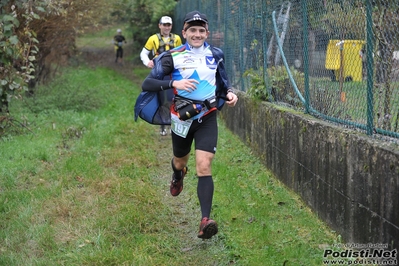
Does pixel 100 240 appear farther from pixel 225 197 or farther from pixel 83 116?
pixel 83 116

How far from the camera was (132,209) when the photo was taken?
586 centimetres

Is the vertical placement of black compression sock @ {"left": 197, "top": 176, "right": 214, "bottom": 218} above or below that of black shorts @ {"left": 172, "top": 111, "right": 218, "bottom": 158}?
below

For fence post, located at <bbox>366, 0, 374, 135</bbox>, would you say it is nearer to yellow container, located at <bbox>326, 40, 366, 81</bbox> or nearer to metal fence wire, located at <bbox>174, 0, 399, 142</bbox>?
metal fence wire, located at <bbox>174, 0, 399, 142</bbox>

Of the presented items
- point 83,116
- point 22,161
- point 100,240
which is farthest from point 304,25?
point 83,116

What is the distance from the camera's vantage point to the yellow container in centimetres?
508

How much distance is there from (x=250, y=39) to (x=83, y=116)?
4.40m

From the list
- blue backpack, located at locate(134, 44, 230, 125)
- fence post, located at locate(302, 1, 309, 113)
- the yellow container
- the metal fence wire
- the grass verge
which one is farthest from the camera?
fence post, located at locate(302, 1, 309, 113)

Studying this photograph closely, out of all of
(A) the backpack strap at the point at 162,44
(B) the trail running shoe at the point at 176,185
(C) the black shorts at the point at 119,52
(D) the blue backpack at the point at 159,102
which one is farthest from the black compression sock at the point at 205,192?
(C) the black shorts at the point at 119,52

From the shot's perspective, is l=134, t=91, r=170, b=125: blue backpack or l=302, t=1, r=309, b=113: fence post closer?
l=134, t=91, r=170, b=125: blue backpack

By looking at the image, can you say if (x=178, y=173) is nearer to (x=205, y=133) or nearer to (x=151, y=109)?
(x=151, y=109)

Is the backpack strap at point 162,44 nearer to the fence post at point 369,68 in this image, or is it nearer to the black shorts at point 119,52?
the fence post at point 369,68

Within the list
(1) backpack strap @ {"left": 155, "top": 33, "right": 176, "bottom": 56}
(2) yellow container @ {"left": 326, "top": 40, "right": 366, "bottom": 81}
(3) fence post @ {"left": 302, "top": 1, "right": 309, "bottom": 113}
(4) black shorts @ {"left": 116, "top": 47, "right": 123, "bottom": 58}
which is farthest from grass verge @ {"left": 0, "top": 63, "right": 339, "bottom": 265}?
(4) black shorts @ {"left": 116, "top": 47, "right": 123, "bottom": 58}

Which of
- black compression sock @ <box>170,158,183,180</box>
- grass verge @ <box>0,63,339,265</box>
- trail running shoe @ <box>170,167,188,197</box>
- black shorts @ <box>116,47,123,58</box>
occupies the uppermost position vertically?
black compression sock @ <box>170,158,183,180</box>

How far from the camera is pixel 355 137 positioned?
4.71 meters
